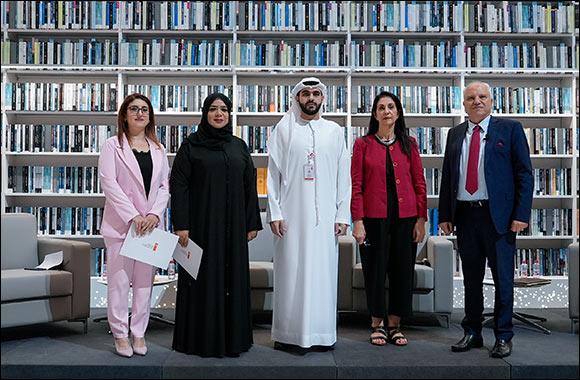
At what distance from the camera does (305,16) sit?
5.32 metres

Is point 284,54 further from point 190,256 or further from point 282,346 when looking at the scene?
point 282,346

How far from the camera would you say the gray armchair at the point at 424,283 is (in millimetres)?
4082

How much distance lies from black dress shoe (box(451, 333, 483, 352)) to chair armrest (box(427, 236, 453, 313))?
68cm

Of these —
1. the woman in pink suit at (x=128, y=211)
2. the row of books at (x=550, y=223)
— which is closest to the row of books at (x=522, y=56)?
the row of books at (x=550, y=223)

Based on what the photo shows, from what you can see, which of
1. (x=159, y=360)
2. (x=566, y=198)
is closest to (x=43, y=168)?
(x=159, y=360)

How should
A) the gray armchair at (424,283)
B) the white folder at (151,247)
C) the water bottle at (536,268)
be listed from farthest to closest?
the water bottle at (536,268), the gray armchair at (424,283), the white folder at (151,247)

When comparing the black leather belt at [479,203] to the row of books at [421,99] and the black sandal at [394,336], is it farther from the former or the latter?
the row of books at [421,99]

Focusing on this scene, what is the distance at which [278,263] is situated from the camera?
338 cm

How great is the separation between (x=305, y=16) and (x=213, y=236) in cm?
277

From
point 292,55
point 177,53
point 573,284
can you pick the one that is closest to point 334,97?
point 292,55

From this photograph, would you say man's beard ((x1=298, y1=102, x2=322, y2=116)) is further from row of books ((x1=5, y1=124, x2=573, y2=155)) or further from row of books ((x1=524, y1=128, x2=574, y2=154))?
row of books ((x1=524, y1=128, x2=574, y2=154))

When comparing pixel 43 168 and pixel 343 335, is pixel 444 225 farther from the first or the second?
pixel 43 168

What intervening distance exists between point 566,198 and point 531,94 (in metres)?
0.98

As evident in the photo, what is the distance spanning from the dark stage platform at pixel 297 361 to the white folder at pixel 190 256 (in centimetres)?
45
